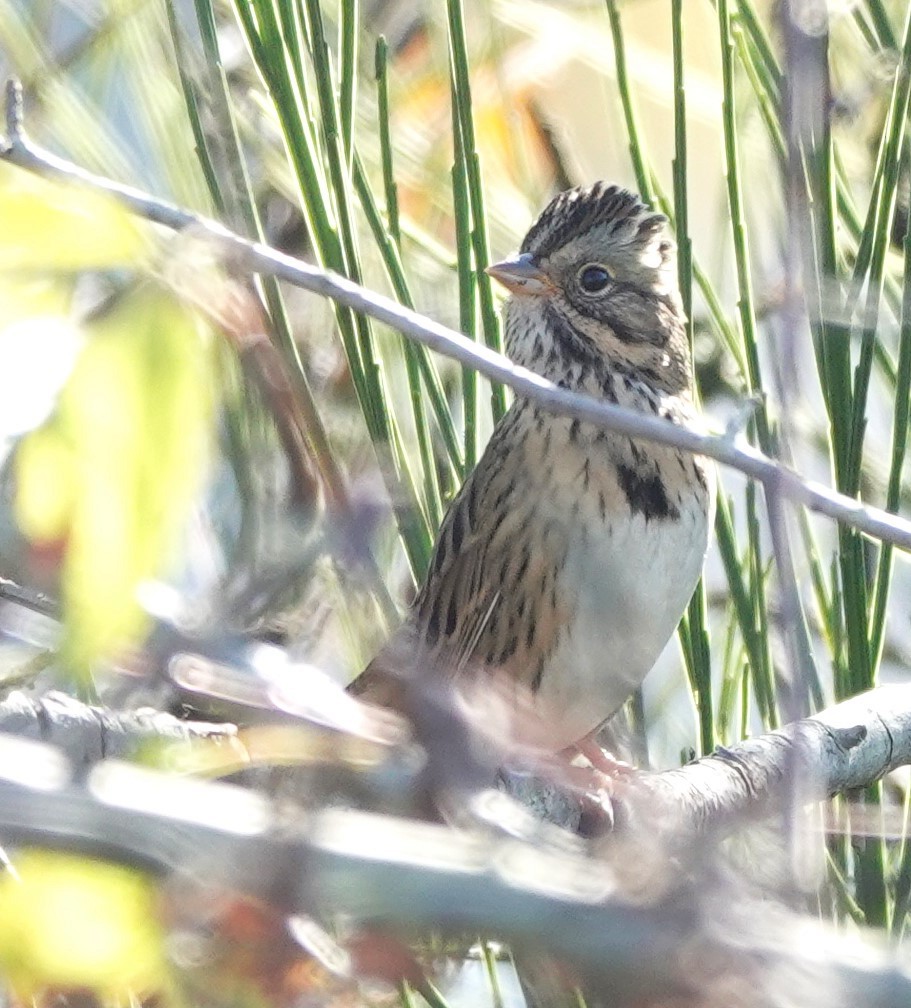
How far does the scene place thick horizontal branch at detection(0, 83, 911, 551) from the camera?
1303 millimetres

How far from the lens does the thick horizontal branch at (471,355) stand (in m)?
1.30

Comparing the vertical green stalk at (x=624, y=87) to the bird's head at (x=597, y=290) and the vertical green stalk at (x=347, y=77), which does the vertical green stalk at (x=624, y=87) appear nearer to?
the vertical green stalk at (x=347, y=77)

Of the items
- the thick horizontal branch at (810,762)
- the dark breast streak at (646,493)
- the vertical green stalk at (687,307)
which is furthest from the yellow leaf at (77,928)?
the dark breast streak at (646,493)

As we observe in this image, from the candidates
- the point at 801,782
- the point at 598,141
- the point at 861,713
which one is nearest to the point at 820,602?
the point at 861,713

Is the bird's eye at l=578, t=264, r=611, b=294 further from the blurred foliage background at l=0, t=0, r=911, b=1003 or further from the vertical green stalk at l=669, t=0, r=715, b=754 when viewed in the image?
the vertical green stalk at l=669, t=0, r=715, b=754

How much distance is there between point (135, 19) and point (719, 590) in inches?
64.7

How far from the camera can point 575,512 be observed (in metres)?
3.02

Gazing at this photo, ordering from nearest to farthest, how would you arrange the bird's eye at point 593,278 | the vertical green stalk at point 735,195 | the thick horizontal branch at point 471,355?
the thick horizontal branch at point 471,355 → the vertical green stalk at point 735,195 → the bird's eye at point 593,278

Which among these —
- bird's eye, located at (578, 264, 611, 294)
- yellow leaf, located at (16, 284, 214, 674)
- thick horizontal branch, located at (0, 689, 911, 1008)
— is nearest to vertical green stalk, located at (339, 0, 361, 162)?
bird's eye, located at (578, 264, 611, 294)

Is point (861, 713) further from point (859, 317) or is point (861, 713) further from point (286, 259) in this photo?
point (286, 259)

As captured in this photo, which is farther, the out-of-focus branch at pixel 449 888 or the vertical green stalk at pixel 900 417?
the vertical green stalk at pixel 900 417

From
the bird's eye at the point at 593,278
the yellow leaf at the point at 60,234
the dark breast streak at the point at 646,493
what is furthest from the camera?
the bird's eye at the point at 593,278

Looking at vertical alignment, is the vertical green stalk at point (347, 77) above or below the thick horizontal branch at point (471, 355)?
above

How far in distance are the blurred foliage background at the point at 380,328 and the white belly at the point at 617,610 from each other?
0.10 metres
